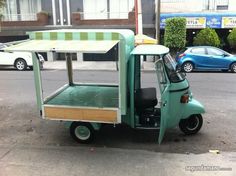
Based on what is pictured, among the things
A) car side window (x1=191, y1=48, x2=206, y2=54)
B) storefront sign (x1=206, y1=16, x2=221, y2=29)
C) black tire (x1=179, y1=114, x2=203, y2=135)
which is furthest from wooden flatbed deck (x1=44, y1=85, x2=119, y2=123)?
storefront sign (x1=206, y1=16, x2=221, y2=29)

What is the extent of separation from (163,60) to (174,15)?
55.0ft

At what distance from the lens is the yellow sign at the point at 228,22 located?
21.6 meters

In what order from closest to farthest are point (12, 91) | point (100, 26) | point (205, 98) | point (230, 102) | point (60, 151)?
point (60, 151) < point (230, 102) < point (205, 98) < point (12, 91) < point (100, 26)

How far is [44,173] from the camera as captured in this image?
4938 mm

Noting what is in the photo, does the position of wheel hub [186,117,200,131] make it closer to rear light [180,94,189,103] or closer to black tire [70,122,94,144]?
rear light [180,94,189,103]

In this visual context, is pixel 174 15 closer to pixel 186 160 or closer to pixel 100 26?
pixel 100 26

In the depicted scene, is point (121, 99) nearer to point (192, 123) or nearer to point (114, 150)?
point (114, 150)

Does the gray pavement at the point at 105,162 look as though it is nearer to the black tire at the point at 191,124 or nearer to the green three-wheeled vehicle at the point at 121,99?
the green three-wheeled vehicle at the point at 121,99

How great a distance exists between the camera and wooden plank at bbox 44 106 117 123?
578 cm

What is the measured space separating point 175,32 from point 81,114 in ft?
50.9

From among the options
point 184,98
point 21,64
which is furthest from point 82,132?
point 21,64

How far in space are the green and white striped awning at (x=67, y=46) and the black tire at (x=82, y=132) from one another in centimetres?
155

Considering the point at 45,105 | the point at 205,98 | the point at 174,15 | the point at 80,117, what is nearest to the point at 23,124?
the point at 45,105

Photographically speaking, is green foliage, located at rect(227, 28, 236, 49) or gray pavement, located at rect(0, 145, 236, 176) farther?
green foliage, located at rect(227, 28, 236, 49)
